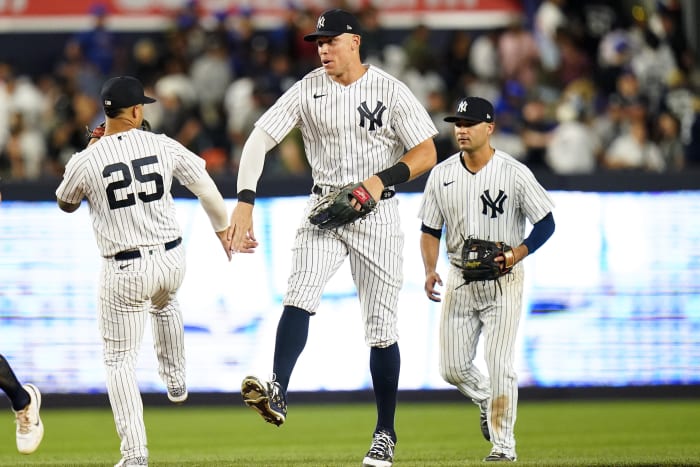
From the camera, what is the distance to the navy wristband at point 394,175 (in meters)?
7.27

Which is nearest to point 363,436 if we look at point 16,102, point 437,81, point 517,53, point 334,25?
point 334,25

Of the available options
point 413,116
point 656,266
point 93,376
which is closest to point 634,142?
point 656,266

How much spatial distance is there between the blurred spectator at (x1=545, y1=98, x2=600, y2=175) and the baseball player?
26.5 ft

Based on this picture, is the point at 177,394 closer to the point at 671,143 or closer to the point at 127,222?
the point at 127,222

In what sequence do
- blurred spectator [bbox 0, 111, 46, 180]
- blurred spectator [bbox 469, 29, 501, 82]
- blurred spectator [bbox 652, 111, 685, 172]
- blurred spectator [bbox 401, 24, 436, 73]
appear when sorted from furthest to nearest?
1. blurred spectator [bbox 469, 29, 501, 82]
2. blurred spectator [bbox 401, 24, 436, 73]
3. blurred spectator [bbox 0, 111, 46, 180]
4. blurred spectator [bbox 652, 111, 685, 172]

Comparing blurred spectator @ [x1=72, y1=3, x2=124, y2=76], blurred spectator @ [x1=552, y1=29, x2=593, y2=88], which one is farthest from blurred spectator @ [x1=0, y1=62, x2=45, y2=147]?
blurred spectator @ [x1=552, y1=29, x2=593, y2=88]

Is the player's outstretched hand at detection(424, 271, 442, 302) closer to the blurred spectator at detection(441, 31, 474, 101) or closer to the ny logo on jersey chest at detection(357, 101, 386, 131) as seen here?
the ny logo on jersey chest at detection(357, 101, 386, 131)

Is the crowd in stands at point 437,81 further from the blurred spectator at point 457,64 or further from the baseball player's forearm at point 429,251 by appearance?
the baseball player's forearm at point 429,251

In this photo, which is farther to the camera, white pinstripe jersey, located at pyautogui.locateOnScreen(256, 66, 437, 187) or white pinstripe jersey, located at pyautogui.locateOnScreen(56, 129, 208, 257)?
white pinstripe jersey, located at pyautogui.locateOnScreen(256, 66, 437, 187)

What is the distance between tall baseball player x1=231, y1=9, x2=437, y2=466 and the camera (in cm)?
732

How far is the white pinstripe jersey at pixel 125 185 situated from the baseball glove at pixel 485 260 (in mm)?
2057

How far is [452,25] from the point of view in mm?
18500

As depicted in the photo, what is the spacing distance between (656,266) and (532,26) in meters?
6.92

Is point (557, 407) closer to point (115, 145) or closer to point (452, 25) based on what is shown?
point (115, 145)
